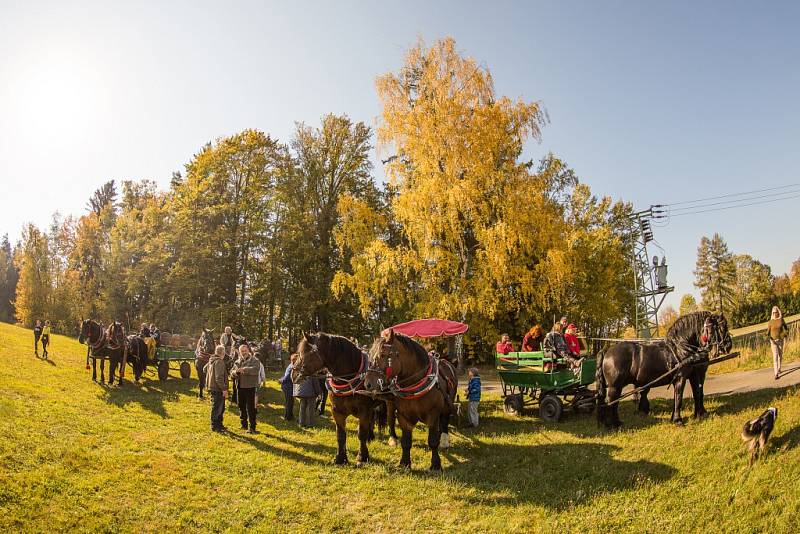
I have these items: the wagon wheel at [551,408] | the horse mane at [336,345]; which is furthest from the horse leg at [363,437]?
the wagon wheel at [551,408]

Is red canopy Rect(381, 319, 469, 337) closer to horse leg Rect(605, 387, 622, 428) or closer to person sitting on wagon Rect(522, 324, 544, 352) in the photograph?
person sitting on wagon Rect(522, 324, 544, 352)

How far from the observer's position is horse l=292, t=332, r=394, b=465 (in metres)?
8.10

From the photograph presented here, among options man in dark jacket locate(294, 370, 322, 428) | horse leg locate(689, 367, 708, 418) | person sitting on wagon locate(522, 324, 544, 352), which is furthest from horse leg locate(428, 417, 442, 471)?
person sitting on wagon locate(522, 324, 544, 352)

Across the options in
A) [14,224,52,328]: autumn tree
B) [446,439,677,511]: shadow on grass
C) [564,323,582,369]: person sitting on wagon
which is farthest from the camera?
[14,224,52,328]: autumn tree

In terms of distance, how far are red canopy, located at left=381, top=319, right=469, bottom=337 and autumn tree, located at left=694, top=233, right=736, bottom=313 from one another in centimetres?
5500

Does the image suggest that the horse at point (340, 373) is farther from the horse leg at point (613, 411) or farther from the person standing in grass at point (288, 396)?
the horse leg at point (613, 411)

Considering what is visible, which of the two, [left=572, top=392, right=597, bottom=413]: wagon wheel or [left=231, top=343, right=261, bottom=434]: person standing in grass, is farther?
[left=572, top=392, right=597, bottom=413]: wagon wheel

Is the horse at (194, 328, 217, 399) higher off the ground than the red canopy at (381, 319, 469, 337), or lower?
lower

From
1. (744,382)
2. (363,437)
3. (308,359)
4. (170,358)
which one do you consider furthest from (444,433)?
(170,358)

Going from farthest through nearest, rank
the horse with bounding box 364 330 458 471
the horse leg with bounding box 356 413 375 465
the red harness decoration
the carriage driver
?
the carriage driver, the horse leg with bounding box 356 413 375 465, the red harness decoration, the horse with bounding box 364 330 458 471

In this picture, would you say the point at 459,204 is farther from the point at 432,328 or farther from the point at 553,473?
the point at 553,473

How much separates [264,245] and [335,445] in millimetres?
22308

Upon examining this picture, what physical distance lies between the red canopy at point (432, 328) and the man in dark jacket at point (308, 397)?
122 inches

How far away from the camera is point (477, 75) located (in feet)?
62.2
